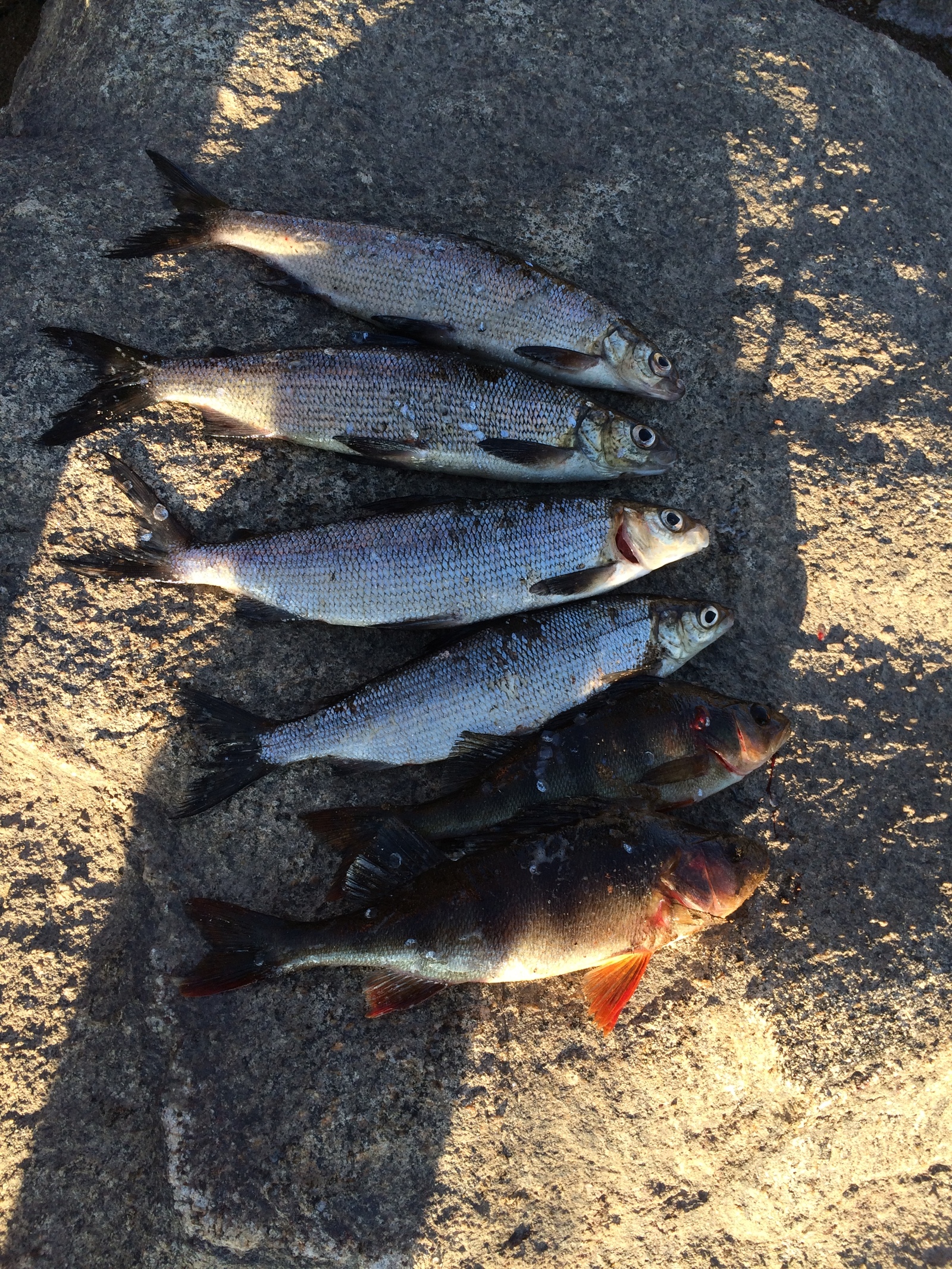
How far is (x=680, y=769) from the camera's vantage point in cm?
369

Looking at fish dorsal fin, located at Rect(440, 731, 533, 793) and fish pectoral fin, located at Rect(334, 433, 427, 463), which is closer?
fish dorsal fin, located at Rect(440, 731, 533, 793)

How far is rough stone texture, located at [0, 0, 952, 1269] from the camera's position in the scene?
3.42m

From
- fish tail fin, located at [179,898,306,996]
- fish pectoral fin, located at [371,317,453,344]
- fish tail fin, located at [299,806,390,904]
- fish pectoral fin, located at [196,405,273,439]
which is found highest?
fish pectoral fin, located at [371,317,453,344]

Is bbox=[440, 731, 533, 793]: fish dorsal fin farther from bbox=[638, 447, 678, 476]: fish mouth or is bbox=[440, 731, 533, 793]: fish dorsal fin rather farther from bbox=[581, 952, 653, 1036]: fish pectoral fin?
bbox=[638, 447, 678, 476]: fish mouth

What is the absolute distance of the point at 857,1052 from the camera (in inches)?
136

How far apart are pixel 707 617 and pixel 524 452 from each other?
1172 millimetres

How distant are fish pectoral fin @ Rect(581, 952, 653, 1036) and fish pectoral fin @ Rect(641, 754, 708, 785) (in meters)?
0.72

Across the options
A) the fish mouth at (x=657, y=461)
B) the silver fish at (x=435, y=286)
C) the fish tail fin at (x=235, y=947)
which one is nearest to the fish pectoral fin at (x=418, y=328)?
the silver fish at (x=435, y=286)

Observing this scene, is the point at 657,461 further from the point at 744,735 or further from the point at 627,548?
the point at 744,735

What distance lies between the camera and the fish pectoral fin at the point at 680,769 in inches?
145

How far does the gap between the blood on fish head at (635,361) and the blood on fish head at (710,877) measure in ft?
7.60

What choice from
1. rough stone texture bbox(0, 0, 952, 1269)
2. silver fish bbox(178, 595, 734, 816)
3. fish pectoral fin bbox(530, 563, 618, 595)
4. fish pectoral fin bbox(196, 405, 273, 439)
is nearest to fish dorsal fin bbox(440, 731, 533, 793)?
silver fish bbox(178, 595, 734, 816)

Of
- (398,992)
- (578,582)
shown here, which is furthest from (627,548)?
(398,992)

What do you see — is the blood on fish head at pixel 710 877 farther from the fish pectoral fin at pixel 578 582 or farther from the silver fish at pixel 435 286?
the silver fish at pixel 435 286
